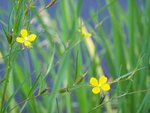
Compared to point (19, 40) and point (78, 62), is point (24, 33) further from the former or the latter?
point (78, 62)

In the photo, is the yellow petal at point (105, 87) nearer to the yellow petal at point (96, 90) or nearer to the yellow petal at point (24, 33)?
the yellow petal at point (96, 90)

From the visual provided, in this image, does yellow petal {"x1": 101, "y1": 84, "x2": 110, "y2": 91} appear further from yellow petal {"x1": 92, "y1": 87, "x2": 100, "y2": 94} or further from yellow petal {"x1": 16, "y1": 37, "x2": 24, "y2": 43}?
yellow petal {"x1": 16, "y1": 37, "x2": 24, "y2": 43}

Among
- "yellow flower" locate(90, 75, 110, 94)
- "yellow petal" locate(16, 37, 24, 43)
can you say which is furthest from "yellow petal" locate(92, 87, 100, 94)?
"yellow petal" locate(16, 37, 24, 43)

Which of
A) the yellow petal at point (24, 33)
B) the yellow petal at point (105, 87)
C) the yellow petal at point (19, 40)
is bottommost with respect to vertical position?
the yellow petal at point (105, 87)

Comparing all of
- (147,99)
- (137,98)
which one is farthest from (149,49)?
(137,98)

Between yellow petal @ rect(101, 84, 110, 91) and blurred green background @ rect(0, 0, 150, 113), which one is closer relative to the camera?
yellow petal @ rect(101, 84, 110, 91)

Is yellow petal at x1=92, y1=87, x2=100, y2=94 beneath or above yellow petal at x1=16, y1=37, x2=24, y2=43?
beneath

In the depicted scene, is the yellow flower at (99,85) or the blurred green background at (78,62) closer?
the yellow flower at (99,85)

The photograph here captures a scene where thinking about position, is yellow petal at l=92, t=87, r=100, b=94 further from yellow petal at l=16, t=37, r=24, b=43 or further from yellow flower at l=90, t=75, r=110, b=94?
yellow petal at l=16, t=37, r=24, b=43

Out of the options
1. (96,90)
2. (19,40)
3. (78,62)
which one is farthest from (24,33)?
(78,62)

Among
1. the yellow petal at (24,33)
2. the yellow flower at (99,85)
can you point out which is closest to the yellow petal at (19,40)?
the yellow petal at (24,33)

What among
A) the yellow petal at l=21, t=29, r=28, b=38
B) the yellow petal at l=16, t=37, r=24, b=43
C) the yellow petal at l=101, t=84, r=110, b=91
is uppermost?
the yellow petal at l=21, t=29, r=28, b=38
